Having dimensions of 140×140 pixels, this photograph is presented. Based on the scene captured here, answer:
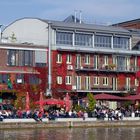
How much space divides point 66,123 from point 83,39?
98.7 ft

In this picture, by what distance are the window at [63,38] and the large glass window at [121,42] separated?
27.6 feet

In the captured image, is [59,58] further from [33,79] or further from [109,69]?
[109,69]

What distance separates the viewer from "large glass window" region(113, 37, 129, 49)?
302 ft

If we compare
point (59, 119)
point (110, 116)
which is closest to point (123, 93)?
point (110, 116)

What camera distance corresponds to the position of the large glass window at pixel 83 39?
8806cm

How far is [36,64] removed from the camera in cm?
8350

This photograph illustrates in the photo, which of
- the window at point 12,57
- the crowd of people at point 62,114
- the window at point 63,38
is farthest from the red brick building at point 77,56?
the crowd of people at point 62,114

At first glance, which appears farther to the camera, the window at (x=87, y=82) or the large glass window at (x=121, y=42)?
the large glass window at (x=121, y=42)

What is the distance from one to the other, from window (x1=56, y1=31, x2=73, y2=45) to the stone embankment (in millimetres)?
22871

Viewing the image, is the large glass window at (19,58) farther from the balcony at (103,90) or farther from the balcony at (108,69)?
the balcony at (103,90)

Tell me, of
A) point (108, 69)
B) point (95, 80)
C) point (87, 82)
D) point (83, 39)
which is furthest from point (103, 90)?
point (83, 39)

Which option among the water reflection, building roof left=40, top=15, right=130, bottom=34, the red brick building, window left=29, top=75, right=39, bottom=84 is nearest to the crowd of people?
the water reflection

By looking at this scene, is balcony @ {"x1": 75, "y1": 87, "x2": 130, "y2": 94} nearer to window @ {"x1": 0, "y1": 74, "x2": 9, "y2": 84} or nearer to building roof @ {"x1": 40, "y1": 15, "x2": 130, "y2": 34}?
building roof @ {"x1": 40, "y1": 15, "x2": 130, "y2": 34}

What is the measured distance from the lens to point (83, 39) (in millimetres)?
88688
